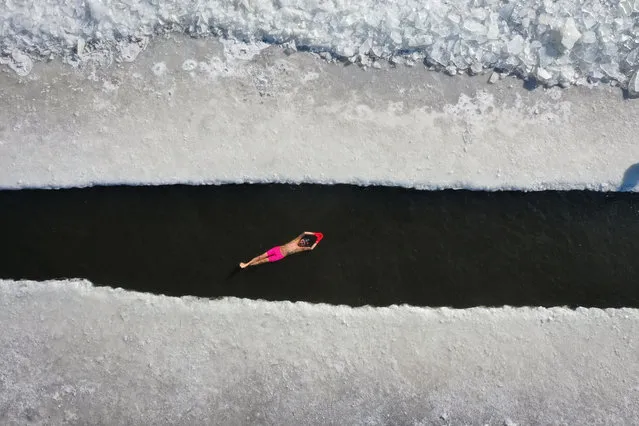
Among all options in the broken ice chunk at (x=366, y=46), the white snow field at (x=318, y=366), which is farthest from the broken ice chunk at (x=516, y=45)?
the white snow field at (x=318, y=366)

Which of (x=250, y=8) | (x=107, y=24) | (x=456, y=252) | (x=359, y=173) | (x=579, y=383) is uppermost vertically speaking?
(x=250, y=8)

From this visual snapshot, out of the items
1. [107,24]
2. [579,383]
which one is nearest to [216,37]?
[107,24]

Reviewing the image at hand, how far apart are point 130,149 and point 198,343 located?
1907 mm

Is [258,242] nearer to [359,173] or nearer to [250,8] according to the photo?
[359,173]

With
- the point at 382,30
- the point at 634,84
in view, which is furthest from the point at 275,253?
the point at 634,84

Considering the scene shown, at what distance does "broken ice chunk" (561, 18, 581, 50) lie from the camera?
4.64 m

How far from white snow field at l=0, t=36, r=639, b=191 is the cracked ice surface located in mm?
163

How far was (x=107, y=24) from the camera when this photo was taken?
191 inches

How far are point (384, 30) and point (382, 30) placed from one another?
0.02 metres

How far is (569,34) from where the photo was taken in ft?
15.2

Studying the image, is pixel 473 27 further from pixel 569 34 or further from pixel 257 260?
pixel 257 260

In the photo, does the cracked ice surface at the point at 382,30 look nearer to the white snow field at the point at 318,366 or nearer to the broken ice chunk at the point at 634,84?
the broken ice chunk at the point at 634,84

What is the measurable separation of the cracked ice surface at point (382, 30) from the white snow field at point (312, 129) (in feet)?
0.54

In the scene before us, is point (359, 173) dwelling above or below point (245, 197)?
above
